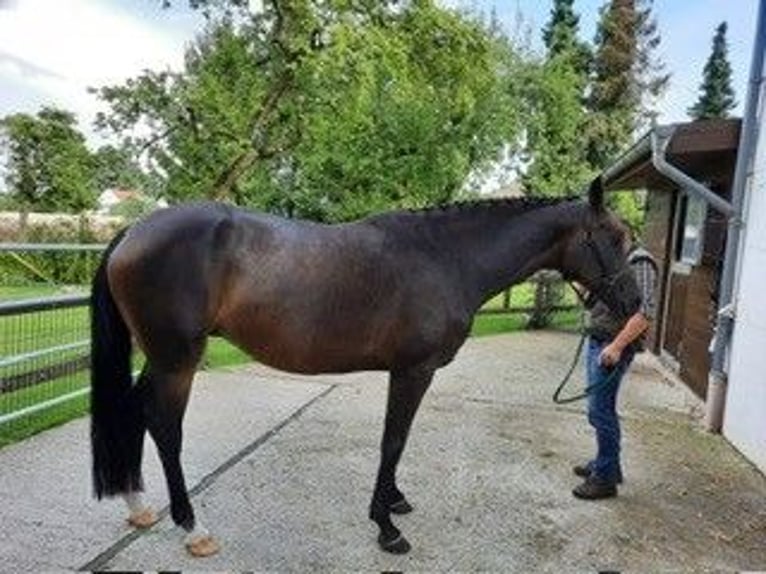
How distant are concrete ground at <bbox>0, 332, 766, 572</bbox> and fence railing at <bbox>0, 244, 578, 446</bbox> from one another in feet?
1.06

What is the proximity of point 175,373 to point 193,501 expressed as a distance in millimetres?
901

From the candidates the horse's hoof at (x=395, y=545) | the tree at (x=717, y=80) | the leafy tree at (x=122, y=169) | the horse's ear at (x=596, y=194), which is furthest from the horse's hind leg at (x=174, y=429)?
the tree at (x=717, y=80)

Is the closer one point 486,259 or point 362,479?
point 486,259

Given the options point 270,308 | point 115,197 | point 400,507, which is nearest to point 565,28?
point 400,507

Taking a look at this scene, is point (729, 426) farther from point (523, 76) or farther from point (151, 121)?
point (523, 76)

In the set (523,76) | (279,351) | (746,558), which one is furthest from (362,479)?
(523,76)

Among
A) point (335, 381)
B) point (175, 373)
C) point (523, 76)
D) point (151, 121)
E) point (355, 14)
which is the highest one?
point (523, 76)

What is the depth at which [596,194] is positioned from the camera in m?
3.93

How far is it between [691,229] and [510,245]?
643 cm

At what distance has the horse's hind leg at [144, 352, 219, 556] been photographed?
11.1 feet

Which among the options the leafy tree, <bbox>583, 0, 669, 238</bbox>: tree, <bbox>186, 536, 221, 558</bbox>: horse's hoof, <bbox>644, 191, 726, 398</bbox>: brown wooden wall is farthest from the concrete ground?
<bbox>583, 0, 669, 238</bbox>: tree

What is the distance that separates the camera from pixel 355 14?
331 inches

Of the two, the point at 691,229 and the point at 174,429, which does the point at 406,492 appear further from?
the point at 691,229

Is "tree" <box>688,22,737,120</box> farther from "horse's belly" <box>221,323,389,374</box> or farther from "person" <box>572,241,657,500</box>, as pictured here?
"horse's belly" <box>221,323,389,374</box>
